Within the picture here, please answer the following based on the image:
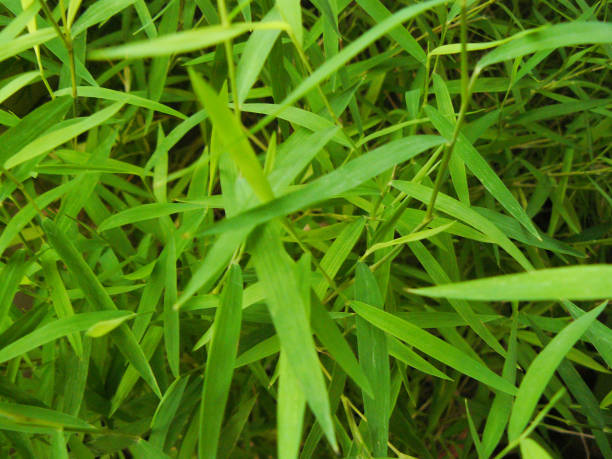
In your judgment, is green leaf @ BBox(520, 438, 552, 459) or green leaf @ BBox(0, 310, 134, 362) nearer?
green leaf @ BBox(520, 438, 552, 459)

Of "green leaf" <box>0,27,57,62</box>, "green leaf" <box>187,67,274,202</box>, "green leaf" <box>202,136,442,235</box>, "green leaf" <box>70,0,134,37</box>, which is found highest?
"green leaf" <box>70,0,134,37</box>

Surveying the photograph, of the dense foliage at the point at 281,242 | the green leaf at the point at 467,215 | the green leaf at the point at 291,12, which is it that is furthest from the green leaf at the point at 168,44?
the green leaf at the point at 467,215

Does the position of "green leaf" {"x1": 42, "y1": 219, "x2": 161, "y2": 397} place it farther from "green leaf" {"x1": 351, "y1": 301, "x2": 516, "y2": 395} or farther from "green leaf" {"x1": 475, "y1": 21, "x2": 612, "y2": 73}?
"green leaf" {"x1": 475, "y1": 21, "x2": 612, "y2": 73}

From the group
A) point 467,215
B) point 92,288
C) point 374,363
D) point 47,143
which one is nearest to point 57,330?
point 92,288

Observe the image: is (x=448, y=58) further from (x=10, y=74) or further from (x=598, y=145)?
(x=10, y=74)

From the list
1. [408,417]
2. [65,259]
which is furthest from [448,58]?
[65,259]

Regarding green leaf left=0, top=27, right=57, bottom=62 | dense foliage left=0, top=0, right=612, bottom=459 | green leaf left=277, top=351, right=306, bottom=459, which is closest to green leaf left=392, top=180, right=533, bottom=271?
dense foliage left=0, top=0, right=612, bottom=459

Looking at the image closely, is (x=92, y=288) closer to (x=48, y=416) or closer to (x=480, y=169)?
(x=48, y=416)

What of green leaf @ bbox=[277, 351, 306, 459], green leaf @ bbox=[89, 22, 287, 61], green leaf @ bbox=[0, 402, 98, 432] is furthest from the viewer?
green leaf @ bbox=[0, 402, 98, 432]
